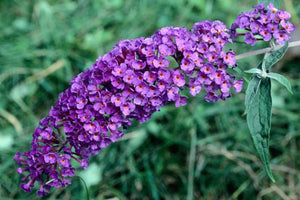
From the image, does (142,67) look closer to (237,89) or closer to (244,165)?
(237,89)

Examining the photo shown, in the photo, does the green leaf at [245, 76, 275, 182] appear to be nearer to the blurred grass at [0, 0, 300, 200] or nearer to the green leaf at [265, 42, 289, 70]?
the green leaf at [265, 42, 289, 70]

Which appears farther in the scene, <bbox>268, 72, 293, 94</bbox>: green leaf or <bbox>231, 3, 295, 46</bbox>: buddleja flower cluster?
<bbox>231, 3, 295, 46</bbox>: buddleja flower cluster

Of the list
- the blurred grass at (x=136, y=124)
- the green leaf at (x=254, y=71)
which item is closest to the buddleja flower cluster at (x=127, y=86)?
the green leaf at (x=254, y=71)

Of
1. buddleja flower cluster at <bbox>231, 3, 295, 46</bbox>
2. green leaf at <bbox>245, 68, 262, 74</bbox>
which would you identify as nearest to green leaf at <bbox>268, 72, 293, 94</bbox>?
green leaf at <bbox>245, 68, 262, 74</bbox>

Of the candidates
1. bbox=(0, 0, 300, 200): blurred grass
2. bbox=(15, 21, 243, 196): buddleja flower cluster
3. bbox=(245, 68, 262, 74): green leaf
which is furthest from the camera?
bbox=(0, 0, 300, 200): blurred grass

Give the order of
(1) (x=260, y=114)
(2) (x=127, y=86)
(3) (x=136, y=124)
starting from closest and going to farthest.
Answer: (2) (x=127, y=86), (1) (x=260, y=114), (3) (x=136, y=124)

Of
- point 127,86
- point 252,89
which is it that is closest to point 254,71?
point 252,89

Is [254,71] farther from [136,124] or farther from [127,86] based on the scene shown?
[136,124]
